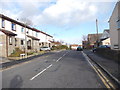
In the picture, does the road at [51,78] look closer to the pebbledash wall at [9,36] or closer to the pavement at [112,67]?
the pavement at [112,67]

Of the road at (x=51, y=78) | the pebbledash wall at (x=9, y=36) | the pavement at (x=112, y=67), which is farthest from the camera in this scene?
the pebbledash wall at (x=9, y=36)

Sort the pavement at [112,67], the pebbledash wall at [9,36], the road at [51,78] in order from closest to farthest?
the road at [51,78], the pavement at [112,67], the pebbledash wall at [9,36]

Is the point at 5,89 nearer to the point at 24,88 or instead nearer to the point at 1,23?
the point at 24,88

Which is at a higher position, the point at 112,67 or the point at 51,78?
the point at 112,67

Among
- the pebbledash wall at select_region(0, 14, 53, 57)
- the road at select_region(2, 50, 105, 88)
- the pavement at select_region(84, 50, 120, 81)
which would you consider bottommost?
the road at select_region(2, 50, 105, 88)

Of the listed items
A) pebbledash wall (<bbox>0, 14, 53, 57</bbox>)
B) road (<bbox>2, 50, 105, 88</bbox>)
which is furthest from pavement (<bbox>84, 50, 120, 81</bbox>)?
pebbledash wall (<bbox>0, 14, 53, 57</bbox>)

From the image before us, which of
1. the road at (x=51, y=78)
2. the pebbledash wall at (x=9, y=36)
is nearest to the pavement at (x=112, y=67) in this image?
the road at (x=51, y=78)

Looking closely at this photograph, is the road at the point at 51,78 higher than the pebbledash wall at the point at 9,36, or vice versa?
the pebbledash wall at the point at 9,36

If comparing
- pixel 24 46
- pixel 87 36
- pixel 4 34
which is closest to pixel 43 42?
pixel 24 46

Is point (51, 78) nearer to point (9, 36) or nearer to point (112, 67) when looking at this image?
point (112, 67)

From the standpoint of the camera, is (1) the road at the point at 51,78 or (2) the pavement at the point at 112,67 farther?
(2) the pavement at the point at 112,67

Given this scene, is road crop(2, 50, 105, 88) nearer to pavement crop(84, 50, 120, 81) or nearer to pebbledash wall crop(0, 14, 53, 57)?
pavement crop(84, 50, 120, 81)

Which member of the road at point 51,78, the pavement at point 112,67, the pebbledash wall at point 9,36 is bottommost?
the road at point 51,78

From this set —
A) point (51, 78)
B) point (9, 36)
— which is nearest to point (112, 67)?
point (51, 78)
